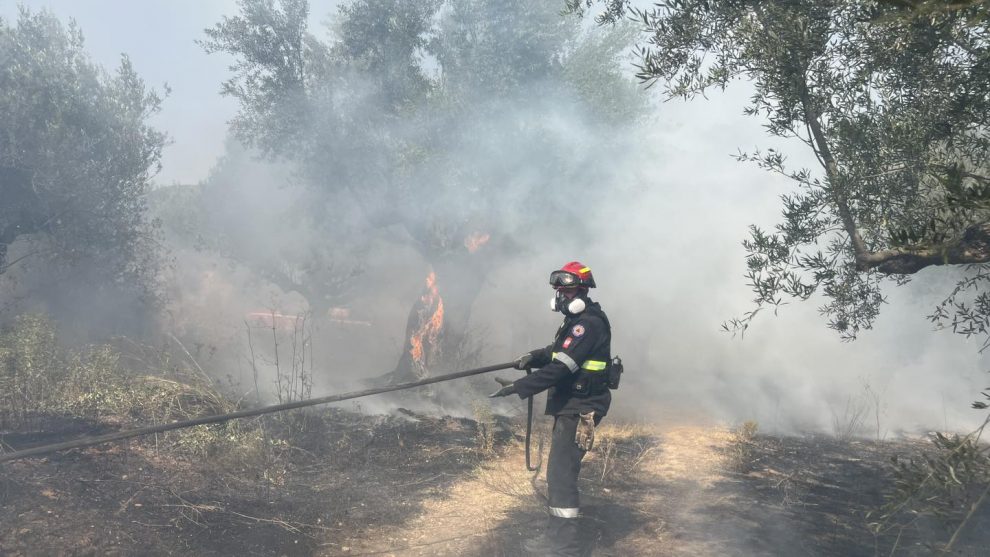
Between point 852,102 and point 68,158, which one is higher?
point 68,158

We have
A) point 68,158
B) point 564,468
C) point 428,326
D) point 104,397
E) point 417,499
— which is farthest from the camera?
point 428,326

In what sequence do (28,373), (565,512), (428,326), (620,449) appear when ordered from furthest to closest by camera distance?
(428,326) → (620,449) → (28,373) → (565,512)

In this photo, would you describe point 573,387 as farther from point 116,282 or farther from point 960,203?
point 116,282

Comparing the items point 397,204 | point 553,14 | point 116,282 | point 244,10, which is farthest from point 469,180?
point 116,282

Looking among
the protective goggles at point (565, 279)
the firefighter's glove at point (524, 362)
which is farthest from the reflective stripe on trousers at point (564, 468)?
the protective goggles at point (565, 279)

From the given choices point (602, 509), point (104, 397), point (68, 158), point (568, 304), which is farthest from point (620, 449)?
point (68, 158)

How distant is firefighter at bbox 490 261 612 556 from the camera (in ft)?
17.3

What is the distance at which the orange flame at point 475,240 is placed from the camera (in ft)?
52.9

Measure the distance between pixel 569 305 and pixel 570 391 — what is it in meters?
0.75

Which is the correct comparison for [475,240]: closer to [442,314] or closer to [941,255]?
[442,314]

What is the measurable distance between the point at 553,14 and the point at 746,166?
7770 millimetres

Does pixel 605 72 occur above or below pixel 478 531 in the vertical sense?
above

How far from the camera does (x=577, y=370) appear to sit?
17.9 ft

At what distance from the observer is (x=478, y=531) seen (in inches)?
238
